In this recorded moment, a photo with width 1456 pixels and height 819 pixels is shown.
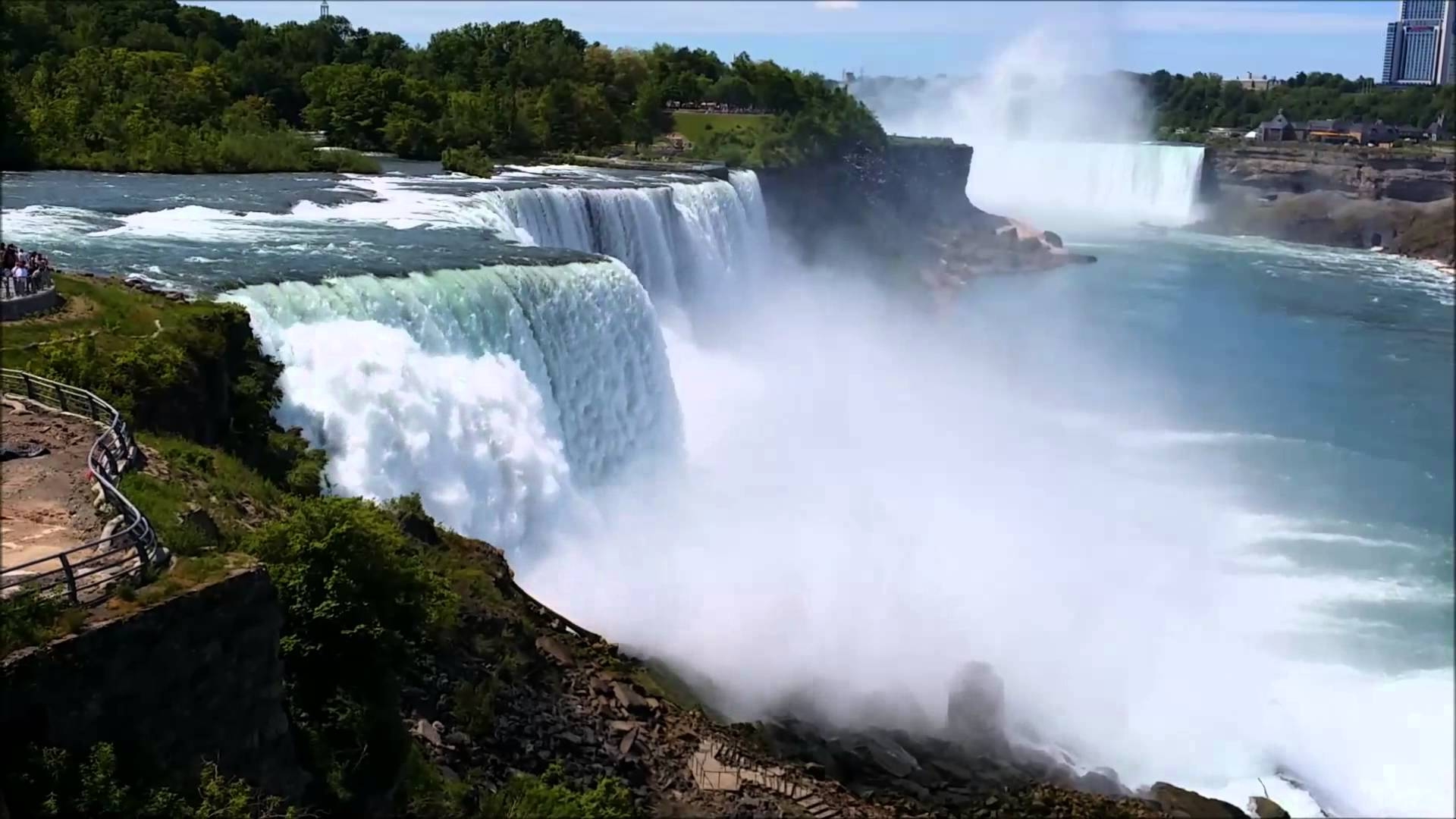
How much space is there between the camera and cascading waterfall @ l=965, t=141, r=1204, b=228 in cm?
6019

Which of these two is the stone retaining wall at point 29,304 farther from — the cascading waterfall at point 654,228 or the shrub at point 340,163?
the shrub at point 340,163

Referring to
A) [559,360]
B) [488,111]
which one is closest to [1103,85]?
[488,111]

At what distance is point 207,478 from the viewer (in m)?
9.53

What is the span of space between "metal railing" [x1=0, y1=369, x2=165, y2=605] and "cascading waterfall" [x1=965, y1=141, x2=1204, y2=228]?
5223 centimetres

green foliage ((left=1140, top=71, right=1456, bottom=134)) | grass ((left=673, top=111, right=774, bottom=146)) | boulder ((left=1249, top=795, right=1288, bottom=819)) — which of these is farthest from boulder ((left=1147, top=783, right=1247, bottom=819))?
green foliage ((left=1140, top=71, right=1456, bottom=134))

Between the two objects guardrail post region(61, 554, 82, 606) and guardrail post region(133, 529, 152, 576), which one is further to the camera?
guardrail post region(133, 529, 152, 576)

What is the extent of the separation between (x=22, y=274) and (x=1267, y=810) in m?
12.4

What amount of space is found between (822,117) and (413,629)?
122 ft

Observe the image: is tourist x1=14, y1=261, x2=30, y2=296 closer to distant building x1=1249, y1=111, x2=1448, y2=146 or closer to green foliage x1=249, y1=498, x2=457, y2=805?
green foliage x1=249, y1=498, x2=457, y2=805

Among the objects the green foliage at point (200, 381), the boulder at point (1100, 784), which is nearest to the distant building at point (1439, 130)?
the boulder at point (1100, 784)

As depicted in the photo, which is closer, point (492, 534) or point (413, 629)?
point (413, 629)

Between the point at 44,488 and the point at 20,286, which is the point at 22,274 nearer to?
the point at 20,286

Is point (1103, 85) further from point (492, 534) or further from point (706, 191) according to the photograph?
point (492, 534)

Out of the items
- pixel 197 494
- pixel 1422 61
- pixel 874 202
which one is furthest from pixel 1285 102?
pixel 197 494
